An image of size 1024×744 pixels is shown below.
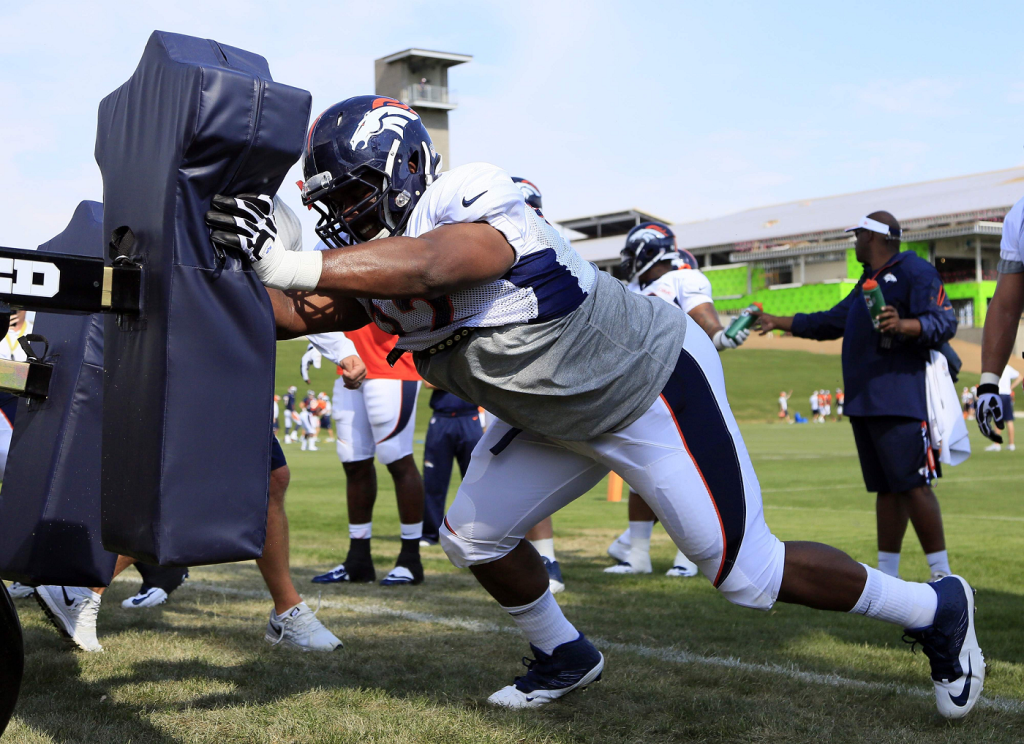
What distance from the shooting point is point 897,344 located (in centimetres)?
518

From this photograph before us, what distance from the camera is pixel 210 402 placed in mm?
2135

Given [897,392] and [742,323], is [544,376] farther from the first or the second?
[742,323]

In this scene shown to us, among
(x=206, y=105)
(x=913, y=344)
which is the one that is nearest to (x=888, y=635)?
(x=913, y=344)

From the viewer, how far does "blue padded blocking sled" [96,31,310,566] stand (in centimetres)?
209

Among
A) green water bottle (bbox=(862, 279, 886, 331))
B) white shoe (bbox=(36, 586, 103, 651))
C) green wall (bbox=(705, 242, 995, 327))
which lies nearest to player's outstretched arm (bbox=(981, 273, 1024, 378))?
green water bottle (bbox=(862, 279, 886, 331))

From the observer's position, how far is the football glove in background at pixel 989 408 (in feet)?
13.2

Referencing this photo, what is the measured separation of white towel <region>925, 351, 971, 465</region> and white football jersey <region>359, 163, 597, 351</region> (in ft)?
10.0

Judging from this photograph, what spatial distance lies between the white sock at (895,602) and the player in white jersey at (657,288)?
312cm

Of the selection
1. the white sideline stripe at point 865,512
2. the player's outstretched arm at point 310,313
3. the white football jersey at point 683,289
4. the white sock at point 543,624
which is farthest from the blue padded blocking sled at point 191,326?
the white sideline stripe at point 865,512

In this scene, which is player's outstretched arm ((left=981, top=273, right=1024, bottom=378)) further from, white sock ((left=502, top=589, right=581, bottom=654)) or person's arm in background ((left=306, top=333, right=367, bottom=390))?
person's arm in background ((left=306, top=333, right=367, bottom=390))

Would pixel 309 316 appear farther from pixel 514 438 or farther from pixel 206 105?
pixel 206 105

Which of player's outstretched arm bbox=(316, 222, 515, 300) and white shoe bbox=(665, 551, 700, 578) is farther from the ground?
player's outstretched arm bbox=(316, 222, 515, 300)

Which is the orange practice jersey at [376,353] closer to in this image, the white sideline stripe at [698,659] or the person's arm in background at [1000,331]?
the white sideline stripe at [698,659]

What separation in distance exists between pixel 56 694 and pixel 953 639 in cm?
287
